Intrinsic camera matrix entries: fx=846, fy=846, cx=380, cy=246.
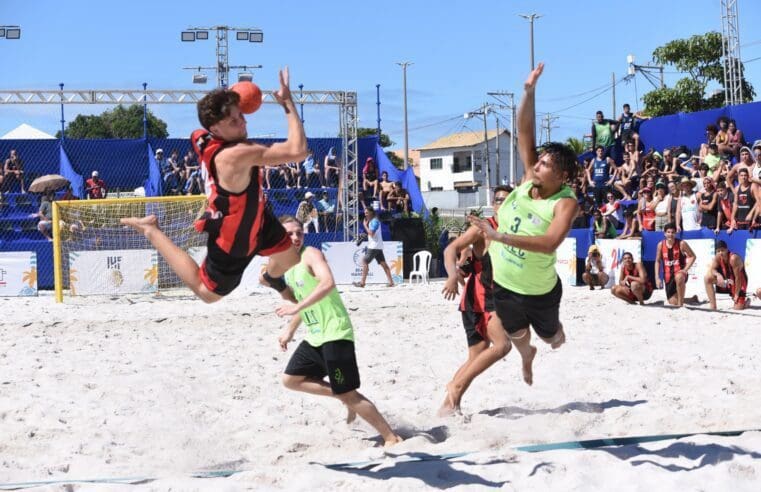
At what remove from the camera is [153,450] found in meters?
4.97

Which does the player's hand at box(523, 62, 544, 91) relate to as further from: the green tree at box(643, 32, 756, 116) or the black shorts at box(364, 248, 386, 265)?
the green tree at box(643, 32, 756, 116)

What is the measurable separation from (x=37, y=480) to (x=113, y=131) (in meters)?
48.0

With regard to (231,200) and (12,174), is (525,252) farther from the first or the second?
(12,174)

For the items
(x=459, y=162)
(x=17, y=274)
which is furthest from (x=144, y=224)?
(x=459, y=162)

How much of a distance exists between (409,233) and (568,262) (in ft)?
12.6

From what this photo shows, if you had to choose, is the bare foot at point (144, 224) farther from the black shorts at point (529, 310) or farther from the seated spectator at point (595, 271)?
the seated spectator at point (595, 271)

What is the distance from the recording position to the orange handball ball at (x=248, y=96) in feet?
13.5

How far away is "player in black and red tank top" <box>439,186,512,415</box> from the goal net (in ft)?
30.7

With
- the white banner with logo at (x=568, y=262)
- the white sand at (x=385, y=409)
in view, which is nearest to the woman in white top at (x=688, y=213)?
the white banner with logo at (x=568, y=262)

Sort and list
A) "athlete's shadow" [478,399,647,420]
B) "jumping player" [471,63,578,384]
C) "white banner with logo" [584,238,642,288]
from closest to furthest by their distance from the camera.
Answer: "jumping player" [471,63,578,384] → "athlete's shadow" [478,399,647,420] → "white banner with logo" [584,238,642,288]

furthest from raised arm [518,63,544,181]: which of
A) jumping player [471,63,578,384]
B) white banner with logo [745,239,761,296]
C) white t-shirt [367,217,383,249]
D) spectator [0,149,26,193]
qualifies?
spectator [0,149,26,193]

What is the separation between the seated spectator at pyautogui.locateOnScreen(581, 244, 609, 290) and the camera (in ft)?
45.1

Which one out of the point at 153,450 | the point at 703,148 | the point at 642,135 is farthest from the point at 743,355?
the point at 642,135

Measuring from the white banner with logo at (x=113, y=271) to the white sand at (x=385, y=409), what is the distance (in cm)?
467
